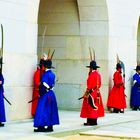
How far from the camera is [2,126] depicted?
45.7 feet

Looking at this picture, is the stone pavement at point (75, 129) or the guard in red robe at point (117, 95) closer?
the stone pavement at point (75, 129)

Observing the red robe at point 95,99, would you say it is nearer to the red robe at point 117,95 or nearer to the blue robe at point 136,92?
the red robe at point 117,95

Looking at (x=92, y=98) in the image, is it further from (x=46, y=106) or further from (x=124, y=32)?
(x=124, y=32)

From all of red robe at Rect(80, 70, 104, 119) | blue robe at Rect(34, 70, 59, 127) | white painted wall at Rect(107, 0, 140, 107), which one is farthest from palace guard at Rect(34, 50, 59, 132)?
white painted wall at Rect(107, 0, 140, 107)

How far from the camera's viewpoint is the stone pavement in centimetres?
1241

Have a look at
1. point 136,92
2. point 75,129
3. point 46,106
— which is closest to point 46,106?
point 46,106

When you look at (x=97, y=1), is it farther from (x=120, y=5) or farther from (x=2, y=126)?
(x=2, y=126)

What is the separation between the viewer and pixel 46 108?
42.0 feet

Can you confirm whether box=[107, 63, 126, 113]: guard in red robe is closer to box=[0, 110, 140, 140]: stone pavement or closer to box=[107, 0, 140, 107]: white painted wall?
box=[107, 0, 140, 107]: white painted wall

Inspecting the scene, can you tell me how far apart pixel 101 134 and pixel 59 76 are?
7.32 meters

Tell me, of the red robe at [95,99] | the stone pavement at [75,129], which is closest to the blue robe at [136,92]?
the stone pavement at [75,129]

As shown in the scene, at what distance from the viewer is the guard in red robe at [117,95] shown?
63.9ft

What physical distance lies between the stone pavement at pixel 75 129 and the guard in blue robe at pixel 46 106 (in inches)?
10.4

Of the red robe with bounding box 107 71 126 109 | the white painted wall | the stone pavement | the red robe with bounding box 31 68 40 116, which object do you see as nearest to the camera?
the stone pavement
